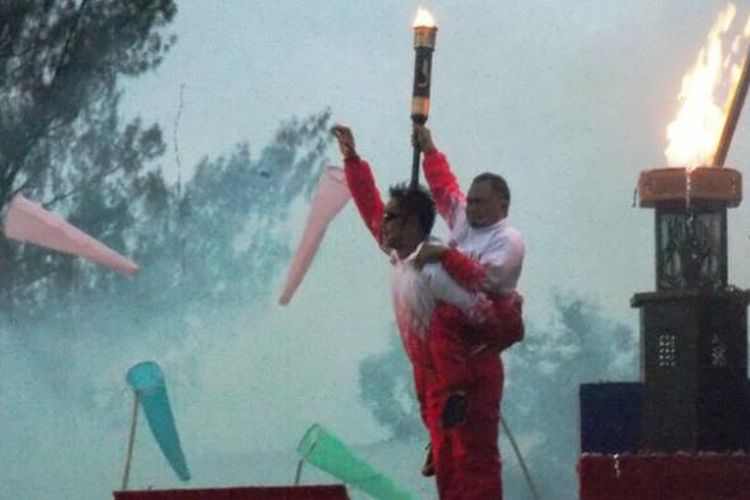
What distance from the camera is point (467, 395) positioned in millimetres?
7973

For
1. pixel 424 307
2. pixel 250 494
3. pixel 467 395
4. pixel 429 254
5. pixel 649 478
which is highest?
pixel 429 254

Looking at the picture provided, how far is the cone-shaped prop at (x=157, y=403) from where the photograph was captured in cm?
1191

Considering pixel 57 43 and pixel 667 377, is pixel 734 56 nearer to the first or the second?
pixel 667 377

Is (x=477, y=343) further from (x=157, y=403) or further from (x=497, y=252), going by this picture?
(x=157, y=403)

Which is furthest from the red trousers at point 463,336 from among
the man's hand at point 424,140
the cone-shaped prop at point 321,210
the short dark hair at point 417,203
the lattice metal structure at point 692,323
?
the cone-shaped prop at point 321,210

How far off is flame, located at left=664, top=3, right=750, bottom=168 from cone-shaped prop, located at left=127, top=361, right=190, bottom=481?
2884 millimetres

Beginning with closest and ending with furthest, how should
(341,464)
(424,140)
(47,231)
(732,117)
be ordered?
(424,140) → (732,117) → (341,464) → (47,231)

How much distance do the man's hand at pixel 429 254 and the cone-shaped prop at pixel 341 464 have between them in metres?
3.60

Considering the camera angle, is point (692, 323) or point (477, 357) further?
point (692, 323)

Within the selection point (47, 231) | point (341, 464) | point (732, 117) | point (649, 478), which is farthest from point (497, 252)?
point (47, 231)

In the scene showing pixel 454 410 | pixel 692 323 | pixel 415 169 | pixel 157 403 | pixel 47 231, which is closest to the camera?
pixel 454 410

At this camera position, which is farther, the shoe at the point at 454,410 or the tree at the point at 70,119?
the tree at the point at 70,119

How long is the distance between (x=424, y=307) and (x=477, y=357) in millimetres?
229

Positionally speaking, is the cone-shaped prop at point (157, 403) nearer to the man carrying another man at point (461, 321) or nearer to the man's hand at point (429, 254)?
the man carrying another man at point (461, 321)
